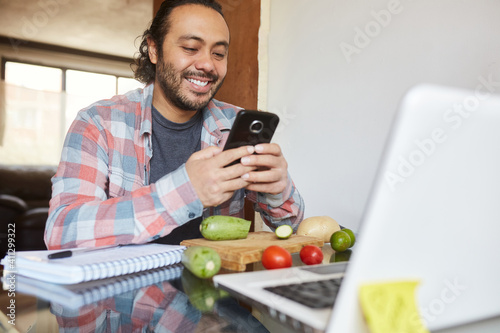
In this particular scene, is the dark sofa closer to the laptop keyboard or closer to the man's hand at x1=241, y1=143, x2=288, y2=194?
the man's hand at x1=241, y1=143, x2=288, y2=194

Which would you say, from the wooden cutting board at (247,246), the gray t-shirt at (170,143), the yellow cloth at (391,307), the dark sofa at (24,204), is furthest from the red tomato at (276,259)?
the dark sofa at (24,204)

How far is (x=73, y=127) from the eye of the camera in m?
1.39

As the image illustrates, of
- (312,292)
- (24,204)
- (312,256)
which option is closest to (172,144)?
(312,256)

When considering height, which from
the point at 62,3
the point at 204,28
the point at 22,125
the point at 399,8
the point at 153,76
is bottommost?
the point at 22,125

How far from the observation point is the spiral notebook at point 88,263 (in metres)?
0.75

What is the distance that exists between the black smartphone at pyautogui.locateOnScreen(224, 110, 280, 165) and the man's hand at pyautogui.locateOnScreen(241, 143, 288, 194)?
0.03 meters

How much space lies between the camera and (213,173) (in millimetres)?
1098

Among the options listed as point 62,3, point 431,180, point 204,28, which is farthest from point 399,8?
point 62,3

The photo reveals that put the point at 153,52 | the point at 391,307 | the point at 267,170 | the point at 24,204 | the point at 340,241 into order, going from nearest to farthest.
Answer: the point at 391,307
the point at 340,241
the point at 267,170
the point at 153,52
the point at 24,204

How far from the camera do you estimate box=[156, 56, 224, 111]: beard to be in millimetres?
1634

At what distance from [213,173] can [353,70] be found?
3.27 ft

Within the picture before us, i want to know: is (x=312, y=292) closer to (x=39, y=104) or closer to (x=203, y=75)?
(x=203, y=75)

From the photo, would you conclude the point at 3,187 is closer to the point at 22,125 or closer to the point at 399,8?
the point at 22,125

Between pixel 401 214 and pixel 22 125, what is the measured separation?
738cm
